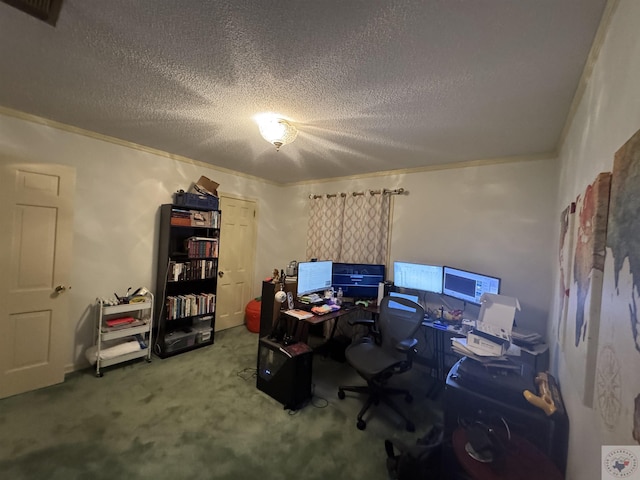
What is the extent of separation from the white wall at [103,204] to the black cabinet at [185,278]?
0.21m

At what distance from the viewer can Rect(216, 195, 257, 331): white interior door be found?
3.92m

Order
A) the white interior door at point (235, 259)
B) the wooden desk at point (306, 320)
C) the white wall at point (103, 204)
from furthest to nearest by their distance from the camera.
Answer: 1. the white interior door at point (235, 259)
2. the wooden desk at point (306, 320)
3. the white wall at point (103, 204)

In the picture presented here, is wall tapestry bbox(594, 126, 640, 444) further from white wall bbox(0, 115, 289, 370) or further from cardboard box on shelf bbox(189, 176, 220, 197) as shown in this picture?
white wall bbox(0, 115, 289, 370)

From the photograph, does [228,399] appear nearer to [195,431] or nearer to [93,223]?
[195,431]

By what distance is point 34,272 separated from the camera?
2.30 meters

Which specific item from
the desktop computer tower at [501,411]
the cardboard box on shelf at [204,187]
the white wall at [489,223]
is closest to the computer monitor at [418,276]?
the white wall at [489,223]

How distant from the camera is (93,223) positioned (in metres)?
2.77

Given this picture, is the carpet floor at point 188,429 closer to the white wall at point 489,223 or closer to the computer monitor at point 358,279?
the computer monitor at point 358,279

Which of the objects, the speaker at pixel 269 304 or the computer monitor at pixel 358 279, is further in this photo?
the computer monitor at pixel 358 279

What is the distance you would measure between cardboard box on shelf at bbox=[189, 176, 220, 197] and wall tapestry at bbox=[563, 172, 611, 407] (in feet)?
11.7

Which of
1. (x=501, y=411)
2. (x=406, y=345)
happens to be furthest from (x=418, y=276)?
(x=501, y=411)

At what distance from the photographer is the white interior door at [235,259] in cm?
392

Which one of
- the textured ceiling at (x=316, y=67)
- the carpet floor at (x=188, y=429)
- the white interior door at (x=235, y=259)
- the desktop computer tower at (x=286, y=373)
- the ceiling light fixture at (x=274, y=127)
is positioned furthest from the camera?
the white interior door at (x=235, y=259)

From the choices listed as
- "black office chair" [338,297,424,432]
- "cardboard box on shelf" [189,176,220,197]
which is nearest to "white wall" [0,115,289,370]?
"cardboard box on shelf" [189,176,220,197]
